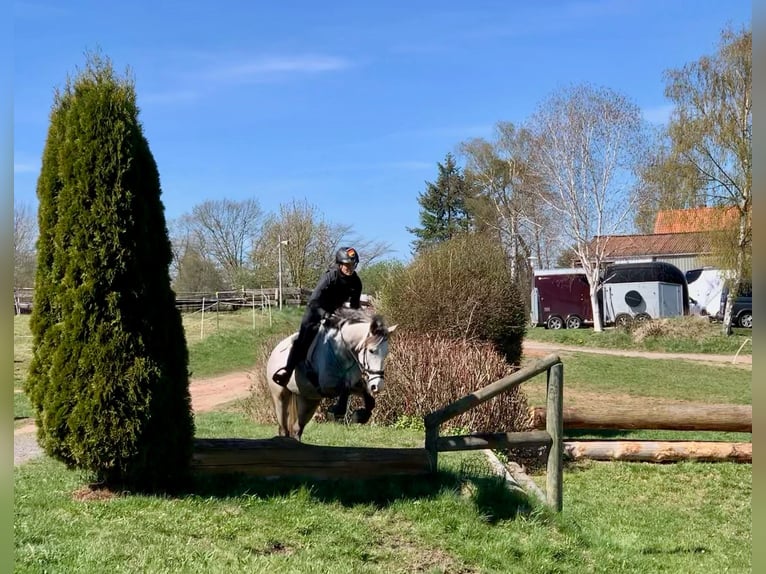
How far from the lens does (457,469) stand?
7633 mm

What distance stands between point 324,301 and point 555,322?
1438 inches

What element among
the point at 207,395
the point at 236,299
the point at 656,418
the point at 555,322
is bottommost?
the point at 207,395

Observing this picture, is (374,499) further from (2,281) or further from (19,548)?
(2,281)

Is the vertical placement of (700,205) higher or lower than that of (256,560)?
higher

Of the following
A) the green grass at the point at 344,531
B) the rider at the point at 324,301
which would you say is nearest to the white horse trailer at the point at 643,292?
the green grass at the point at 344,531

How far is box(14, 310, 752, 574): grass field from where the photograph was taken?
4.95 meters

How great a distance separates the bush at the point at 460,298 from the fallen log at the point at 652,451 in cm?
366

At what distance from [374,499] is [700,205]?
106 ft

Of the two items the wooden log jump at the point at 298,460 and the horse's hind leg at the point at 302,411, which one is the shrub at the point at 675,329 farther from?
the wooden log jump at the point at 298,460

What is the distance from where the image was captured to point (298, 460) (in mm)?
6719

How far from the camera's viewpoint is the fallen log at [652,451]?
12.0 meters

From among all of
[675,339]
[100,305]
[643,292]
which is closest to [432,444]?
[100,305]

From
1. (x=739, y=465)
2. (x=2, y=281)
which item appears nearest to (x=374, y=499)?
(x=2, y=281)

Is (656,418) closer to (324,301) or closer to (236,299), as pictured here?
(324,301)
